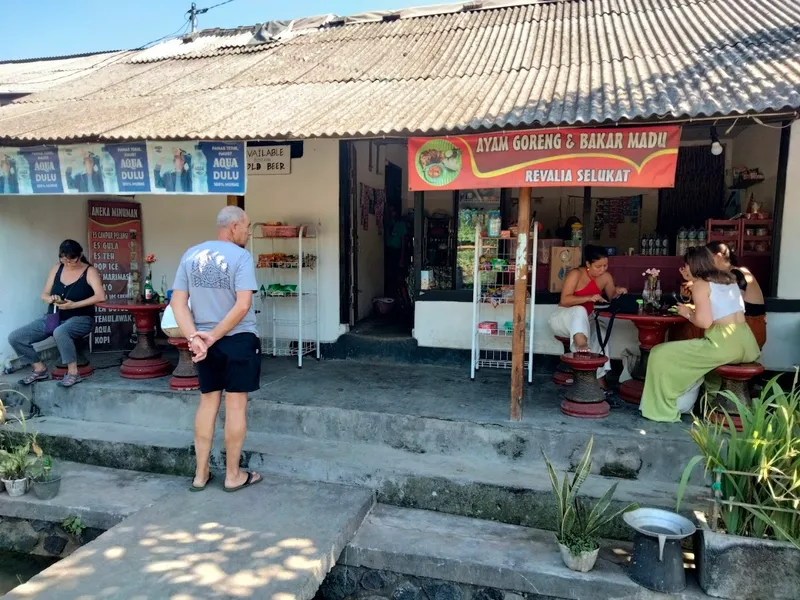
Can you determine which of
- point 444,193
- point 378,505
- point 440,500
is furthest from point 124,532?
point 444,193

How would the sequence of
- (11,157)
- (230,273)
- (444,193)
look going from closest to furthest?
(230,273) → (11,157) → (444,193)

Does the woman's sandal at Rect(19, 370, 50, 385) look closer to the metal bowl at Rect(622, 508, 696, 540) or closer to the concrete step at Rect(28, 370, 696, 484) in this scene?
the concrete step at Rect(28, 370, 696, 484)

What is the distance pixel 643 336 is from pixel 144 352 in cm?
506

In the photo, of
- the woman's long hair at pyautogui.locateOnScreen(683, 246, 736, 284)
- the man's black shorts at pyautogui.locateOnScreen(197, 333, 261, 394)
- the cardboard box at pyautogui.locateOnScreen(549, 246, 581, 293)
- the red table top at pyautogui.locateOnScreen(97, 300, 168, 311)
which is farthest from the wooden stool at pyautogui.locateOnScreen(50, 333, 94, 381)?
the woman's long hair at pyautogui.locateOnScreen(683, 246, 736, 284)

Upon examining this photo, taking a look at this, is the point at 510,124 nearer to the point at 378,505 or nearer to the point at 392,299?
the point at 378,505

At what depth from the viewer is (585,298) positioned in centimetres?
529

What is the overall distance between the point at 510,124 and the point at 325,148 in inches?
125

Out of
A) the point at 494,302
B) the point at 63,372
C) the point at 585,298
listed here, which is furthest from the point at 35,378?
the point at 585,298

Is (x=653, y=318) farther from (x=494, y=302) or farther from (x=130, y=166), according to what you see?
(x=130, y=166)

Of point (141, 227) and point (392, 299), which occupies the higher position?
point (141, 227)

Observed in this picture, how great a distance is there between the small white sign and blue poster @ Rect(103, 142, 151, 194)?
5.58ft

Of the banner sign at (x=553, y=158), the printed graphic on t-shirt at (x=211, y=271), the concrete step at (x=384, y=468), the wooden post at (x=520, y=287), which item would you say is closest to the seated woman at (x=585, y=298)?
the wooden post at (x=520, y=287)

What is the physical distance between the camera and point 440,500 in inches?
155

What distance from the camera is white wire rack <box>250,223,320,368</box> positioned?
670 cm
